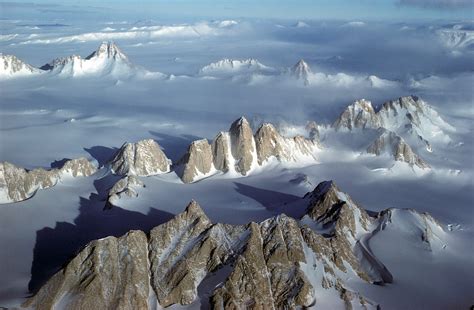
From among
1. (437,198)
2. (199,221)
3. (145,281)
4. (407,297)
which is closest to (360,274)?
(407,297)

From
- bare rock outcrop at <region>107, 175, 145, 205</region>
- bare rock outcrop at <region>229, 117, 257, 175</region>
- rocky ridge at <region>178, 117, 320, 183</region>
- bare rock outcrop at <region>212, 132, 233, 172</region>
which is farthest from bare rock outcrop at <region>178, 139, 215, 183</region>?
bare rock outcrop at <region>107, 175, 145, 205</region>

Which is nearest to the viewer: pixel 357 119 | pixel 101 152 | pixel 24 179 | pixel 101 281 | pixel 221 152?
pixel 101 281

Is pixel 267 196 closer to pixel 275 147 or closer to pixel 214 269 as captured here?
pixel 275 147

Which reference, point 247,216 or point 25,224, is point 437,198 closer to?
point 247,216

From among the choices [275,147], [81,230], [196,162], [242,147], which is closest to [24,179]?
[81,230]

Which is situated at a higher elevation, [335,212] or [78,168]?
[335,212]

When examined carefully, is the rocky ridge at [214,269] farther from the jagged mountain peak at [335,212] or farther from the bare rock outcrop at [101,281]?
the jagged mountain peak at [335,212]

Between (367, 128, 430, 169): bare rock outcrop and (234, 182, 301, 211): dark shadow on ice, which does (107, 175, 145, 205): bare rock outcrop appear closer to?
(234, 182, 301, 211): dark shadow on ice
